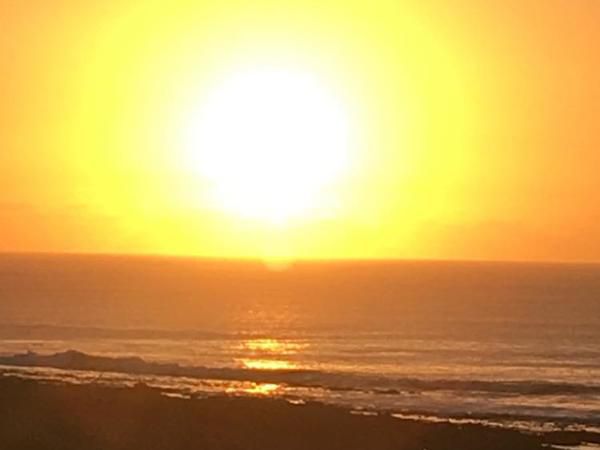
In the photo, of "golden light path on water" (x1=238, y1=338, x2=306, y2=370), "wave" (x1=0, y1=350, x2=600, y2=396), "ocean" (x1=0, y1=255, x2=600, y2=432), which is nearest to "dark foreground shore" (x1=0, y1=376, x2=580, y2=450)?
"ocean" (x1=0, y1=255, x2=600, y2=432)

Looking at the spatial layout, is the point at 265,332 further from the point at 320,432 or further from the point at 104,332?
the point at 320,432

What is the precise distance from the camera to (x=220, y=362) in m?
69.6

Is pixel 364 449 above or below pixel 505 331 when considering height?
below

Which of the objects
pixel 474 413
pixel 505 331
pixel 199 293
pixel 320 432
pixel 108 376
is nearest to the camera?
pixel 320 432

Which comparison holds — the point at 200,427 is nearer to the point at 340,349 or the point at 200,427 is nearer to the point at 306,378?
the point at 306,378

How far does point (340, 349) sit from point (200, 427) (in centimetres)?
4463

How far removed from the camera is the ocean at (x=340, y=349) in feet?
167

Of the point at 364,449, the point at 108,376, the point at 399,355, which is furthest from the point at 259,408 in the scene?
the point at 399,355

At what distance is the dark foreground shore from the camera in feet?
107

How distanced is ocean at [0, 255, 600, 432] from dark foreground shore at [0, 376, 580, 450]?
14.9 ft

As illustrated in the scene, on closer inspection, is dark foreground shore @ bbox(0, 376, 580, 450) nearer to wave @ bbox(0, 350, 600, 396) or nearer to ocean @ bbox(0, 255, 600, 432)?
ocean @ bbox(0, 255, 600, 432)

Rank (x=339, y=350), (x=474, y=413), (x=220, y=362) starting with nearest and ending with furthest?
(x=474, y=413) < (x=220, y=362) < (x=339, y=350)

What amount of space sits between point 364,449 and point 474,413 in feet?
43.4

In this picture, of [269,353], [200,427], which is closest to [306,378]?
[269,353]
